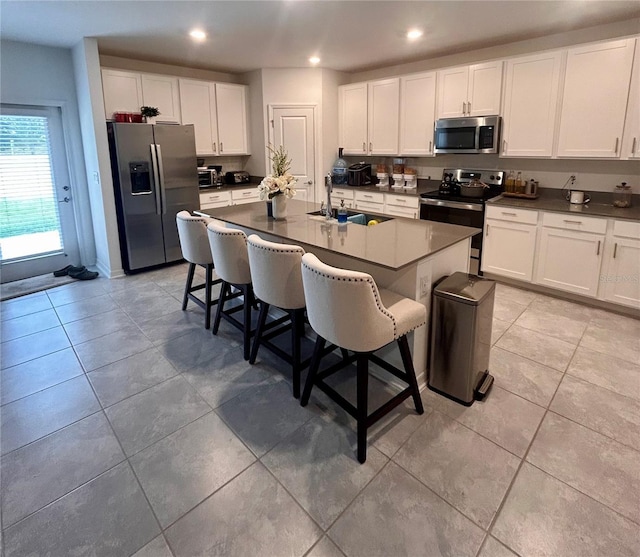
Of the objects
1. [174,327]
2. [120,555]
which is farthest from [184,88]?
[120,555]

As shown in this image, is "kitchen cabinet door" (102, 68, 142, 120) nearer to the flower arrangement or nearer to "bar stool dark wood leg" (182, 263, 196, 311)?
"bar stool dark wood leg" (182, 263, 196, 311)

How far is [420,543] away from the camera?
5.03 ft

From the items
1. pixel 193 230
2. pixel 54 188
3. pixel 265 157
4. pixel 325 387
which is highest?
pixel 265 157

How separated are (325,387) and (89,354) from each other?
194 cm

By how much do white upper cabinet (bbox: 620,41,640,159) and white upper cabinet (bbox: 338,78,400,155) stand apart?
2434 millimetres

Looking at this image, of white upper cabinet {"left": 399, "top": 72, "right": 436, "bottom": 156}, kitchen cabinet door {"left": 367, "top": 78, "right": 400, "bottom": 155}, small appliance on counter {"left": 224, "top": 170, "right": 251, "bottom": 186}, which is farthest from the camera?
small appliance on counter {"left": 224, "top": 170, "right": 251, "bottom": 186}

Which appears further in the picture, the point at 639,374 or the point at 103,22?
the point at 103,22

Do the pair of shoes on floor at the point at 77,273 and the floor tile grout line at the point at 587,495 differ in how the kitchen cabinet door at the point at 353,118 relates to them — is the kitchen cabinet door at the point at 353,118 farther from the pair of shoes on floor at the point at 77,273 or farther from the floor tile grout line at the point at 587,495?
the floor tile grout line at the point at 587,495

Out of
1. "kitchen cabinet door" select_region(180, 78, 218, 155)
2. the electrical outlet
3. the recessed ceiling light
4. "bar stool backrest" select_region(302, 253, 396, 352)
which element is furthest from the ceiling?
"bar stool backrest" select_region(302, 253, 396, 352)

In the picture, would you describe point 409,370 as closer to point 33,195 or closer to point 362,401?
point 362,401

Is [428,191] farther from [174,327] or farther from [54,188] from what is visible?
[54,188]

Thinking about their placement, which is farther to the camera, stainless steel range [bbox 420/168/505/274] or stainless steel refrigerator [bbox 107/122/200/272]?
stainless steel refrigerator [bbox 107/122/200/272]

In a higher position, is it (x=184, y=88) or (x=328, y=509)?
(x=184, y=88)

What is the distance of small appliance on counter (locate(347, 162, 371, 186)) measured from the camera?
5.54 meters
